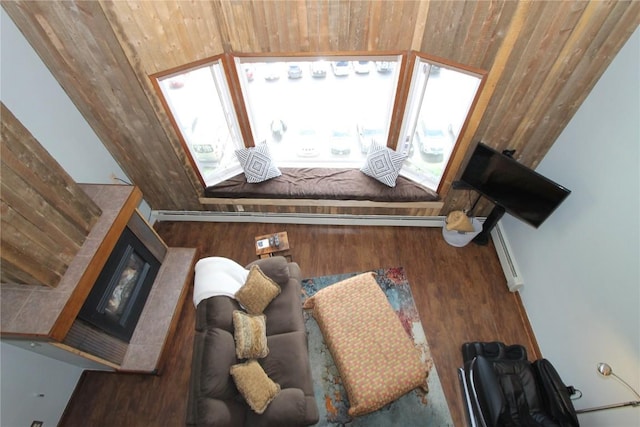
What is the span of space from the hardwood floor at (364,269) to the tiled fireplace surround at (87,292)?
202mm

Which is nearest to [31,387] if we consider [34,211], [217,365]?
[34,211]

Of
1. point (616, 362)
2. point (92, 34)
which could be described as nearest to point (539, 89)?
point (616, 362)

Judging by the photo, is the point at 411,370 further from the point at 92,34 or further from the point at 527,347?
the point at 92,34

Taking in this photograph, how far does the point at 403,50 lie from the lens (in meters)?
2.65

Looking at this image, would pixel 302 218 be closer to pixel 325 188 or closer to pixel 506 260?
pixel 325 188

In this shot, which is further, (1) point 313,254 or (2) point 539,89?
(1) point 313,254

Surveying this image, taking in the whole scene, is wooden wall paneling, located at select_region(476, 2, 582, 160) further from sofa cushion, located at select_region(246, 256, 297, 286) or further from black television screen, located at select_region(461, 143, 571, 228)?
sofa cushion, located at select_region(246, 256, 297, 286)

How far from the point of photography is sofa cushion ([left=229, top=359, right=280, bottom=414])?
7.45 feet

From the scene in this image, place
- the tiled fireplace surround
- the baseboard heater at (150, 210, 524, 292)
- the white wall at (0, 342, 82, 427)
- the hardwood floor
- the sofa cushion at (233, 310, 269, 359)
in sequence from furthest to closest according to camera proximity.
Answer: the baseboard heater at (150, 210, 524, 292)
the hardwood floor
the sofa cushion at (233, 310, 269, 359)
the white wall at (0, 342, 82, 427)
the tiled fireplace surround

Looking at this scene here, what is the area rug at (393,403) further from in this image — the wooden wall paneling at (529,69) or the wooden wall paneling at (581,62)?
the wooden wall paneling at (581,62)

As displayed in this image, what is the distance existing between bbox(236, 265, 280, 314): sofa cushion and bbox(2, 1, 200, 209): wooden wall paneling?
5.02 ft

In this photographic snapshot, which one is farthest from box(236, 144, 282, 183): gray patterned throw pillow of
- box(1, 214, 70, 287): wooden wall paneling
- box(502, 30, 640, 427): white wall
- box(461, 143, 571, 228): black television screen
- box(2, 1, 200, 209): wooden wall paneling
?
box(502, 30, 640, 427): white wall

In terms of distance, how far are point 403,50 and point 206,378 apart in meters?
2.95

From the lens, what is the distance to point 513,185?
116 inches
